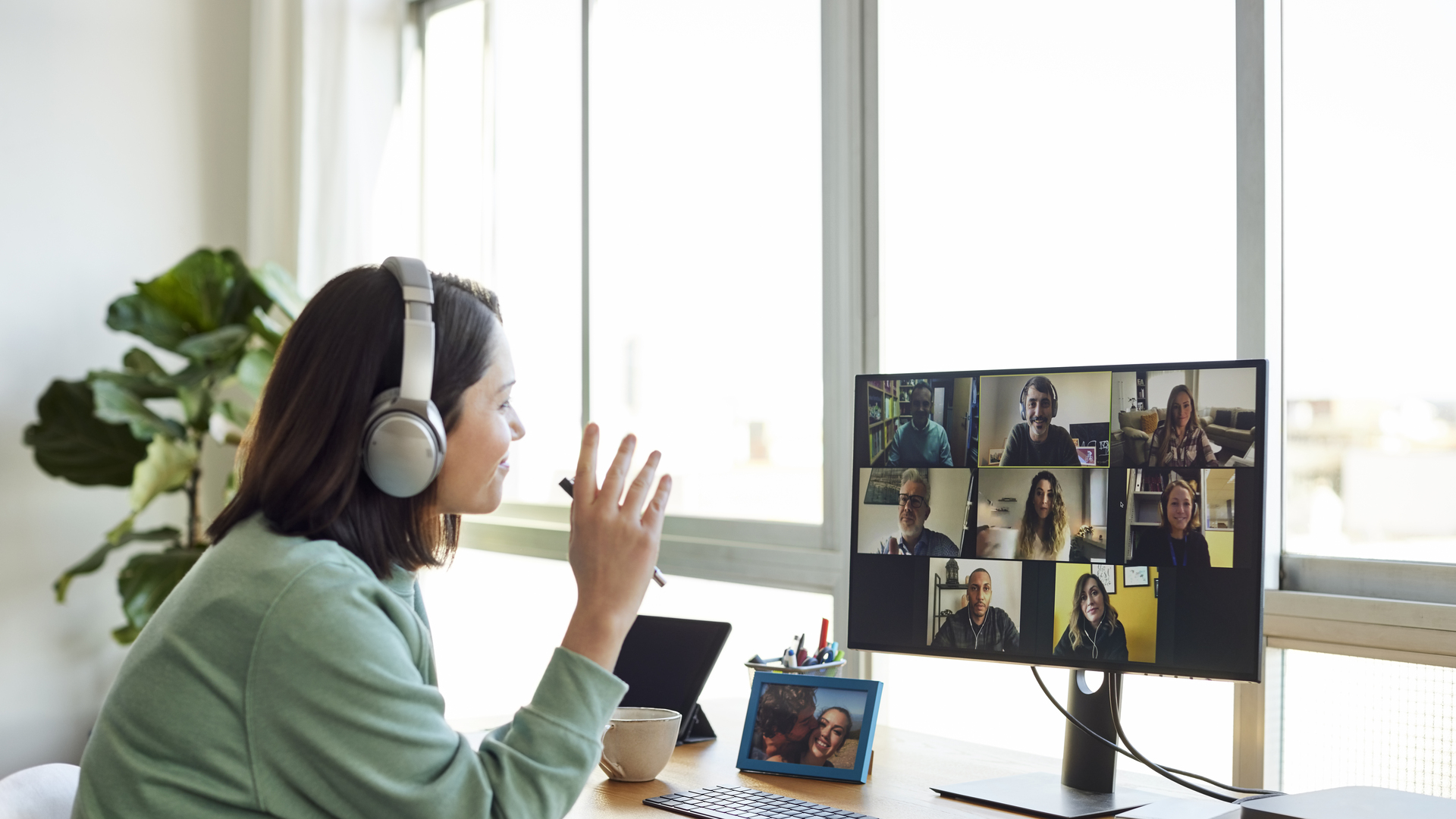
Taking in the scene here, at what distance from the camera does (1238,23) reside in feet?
5.46

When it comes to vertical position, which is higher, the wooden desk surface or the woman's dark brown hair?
the woman's dark brown hair

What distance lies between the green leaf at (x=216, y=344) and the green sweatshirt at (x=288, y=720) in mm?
1786

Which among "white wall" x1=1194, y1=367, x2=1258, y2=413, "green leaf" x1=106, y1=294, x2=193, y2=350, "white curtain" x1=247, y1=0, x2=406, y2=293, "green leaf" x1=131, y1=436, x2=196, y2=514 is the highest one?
"white curtain" x1=247, y1=0, x2=406, y2=293

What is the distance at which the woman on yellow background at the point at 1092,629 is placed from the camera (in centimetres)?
119

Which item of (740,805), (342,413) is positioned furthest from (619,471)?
(740,805)

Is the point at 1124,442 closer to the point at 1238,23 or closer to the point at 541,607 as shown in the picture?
the point at 1238,23

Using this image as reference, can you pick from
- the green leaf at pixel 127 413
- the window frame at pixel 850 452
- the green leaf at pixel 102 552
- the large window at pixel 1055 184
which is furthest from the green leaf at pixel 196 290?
the large window at pixel 1055 184

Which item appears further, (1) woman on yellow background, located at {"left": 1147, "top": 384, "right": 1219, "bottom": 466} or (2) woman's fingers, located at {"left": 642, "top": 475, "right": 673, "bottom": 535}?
(1) woman on yellow background, located at {"left": 1147, "top": 384, "right": 1219, "bottom": 466}

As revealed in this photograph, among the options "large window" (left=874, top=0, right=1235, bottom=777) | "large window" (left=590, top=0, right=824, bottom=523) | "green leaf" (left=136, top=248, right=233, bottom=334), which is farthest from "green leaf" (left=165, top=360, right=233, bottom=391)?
"large window" (left=874, top=0, right=1235, bottom=777)

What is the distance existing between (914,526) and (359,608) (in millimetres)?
652

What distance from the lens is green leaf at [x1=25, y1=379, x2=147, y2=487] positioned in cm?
269

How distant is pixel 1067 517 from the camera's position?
122 centimetres

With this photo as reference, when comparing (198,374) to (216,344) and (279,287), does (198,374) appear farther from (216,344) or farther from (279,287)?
(279,287)

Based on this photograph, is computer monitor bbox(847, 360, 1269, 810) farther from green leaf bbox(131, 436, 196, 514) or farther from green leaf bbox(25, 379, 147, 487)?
green leaf bbox(25, 379, 147, 487)
